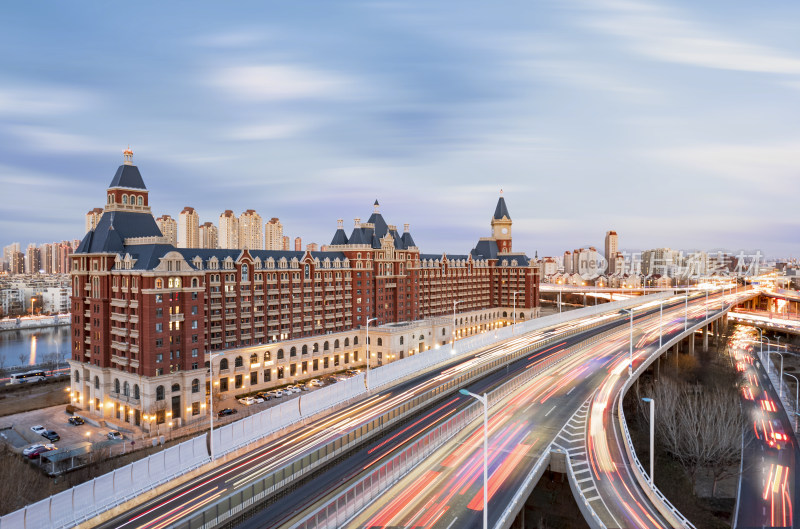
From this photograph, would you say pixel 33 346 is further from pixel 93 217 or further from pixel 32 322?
pixel 93 217

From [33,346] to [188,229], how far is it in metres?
50.2

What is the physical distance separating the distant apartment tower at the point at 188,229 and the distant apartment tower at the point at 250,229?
16.6m

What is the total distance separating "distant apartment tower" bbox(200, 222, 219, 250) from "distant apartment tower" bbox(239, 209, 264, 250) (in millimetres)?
19575

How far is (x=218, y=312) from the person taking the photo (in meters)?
64.2

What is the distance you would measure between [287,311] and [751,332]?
115 m

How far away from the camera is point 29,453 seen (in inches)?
1752

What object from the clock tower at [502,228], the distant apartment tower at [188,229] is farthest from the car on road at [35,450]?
the distant apartment tower at [188,229]

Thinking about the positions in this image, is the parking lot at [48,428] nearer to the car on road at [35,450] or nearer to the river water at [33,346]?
the car on road at [35,450]

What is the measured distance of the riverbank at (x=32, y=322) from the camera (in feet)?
469

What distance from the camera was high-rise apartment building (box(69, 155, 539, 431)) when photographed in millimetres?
52938

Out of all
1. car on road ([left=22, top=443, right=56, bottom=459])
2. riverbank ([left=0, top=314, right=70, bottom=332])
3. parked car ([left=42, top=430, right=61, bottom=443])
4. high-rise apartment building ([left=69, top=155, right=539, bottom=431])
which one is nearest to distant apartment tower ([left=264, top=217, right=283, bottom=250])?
riverbank ([left=0, top=314, right=70, bottom=332])

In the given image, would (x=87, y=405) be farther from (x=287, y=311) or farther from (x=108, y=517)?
(x=108, y=517)

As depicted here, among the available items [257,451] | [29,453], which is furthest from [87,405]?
[257,451]

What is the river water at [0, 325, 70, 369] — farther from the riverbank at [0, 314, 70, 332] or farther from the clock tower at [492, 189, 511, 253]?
the clock tower at [492, 189, 511, 253]
